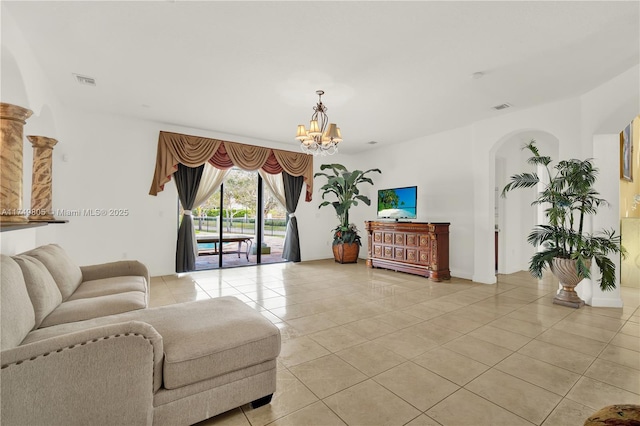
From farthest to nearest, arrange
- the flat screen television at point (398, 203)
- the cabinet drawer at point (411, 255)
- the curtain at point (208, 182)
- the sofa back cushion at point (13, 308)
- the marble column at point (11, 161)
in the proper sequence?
the flat screen television at point (398, 203) → the curtain at point (208, 182) → the cabinet drawer at point (411, 255) → the marble column at point (11, 161) → the sofa back cushion at point (13, 308)

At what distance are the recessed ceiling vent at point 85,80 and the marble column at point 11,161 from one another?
1.64m

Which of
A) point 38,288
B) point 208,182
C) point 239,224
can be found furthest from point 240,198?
point 38,288

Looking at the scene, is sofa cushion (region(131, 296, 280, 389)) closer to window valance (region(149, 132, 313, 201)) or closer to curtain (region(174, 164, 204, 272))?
curtain (region(174, 164, 204, 272))

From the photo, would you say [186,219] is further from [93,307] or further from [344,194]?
[93,307]

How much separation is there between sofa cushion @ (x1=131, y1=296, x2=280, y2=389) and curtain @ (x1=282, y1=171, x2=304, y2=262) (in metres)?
4.67

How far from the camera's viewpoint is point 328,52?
114 inches

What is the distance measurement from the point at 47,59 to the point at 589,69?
5869 millimetres

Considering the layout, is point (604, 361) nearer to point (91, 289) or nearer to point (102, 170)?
point (91, 289)

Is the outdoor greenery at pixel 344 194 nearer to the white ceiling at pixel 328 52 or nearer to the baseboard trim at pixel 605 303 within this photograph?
the white ceiling at pixel 328 52

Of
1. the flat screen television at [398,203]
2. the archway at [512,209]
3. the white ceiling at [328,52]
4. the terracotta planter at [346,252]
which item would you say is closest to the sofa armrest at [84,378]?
the white ceiling at [328,52]

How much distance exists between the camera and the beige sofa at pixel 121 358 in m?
1.20

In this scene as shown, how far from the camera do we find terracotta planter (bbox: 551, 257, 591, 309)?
370 centimetres

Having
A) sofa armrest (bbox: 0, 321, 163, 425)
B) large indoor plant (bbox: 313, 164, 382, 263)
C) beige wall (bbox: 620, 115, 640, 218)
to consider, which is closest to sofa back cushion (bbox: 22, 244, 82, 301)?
sofa armrest (bbox: 0, 321, 163, 425)

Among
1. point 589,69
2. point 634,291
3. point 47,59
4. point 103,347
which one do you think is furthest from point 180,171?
point 634,291
